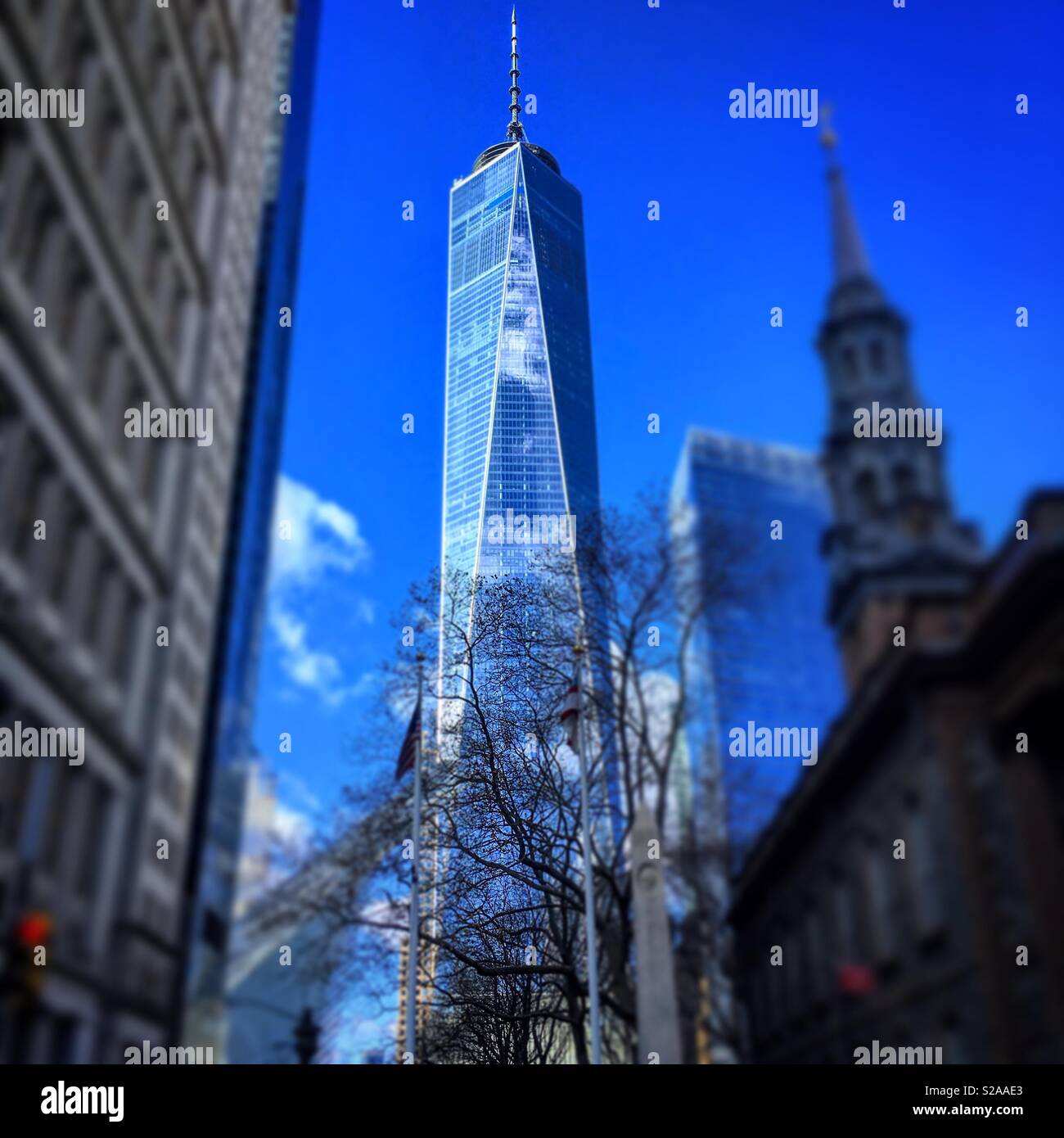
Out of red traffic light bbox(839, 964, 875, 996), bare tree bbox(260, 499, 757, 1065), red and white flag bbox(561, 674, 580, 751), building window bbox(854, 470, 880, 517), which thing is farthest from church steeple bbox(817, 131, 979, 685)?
red and white flag bbox(561, 674, 580, 751)

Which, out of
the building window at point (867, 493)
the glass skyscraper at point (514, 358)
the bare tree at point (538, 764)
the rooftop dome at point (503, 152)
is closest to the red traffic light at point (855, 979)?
the bare tree at point (538, 764)

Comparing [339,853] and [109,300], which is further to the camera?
[339,853]

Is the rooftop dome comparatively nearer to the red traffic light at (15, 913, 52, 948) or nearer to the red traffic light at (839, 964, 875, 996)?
the red traffic light at (839, 964, 875, 996)

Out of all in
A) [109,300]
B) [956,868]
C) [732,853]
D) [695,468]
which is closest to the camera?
[956,868]

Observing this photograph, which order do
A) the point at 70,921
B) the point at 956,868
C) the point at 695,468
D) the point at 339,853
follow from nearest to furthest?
the point at 956,868, the point at 70,921, the point at 695,468, the point at 339,853

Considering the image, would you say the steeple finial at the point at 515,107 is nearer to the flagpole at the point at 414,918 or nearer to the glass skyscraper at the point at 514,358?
the glass skyscraper at the point at 514,358
